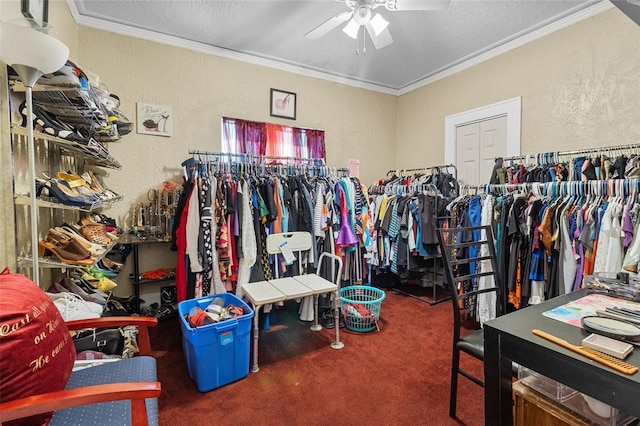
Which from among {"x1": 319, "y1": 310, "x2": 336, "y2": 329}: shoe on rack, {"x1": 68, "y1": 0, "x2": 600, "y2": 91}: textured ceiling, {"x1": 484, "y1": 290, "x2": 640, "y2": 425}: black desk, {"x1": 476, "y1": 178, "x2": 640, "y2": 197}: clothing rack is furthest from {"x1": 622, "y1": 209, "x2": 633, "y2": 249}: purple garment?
{"x1": 319, "y1": 310, "x2": 336, "y2": 329}: shoe on rack

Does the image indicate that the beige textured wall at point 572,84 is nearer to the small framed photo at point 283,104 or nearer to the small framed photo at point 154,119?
the small framed photo at point 283,104

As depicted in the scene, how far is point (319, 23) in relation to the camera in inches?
119

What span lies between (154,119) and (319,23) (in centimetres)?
192

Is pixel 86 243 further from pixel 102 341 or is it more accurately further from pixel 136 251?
pixel 136 251

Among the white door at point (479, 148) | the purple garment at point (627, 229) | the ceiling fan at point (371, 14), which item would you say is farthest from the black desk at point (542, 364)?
the white door at point (479, 148)

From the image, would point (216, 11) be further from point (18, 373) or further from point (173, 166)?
point (18, 373)

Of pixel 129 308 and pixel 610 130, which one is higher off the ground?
pixel 610 130

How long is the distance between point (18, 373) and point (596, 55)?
14.0 feet

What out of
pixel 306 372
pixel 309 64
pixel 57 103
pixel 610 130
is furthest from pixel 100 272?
pixel 610 130

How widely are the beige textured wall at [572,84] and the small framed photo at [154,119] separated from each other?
11.4 feet

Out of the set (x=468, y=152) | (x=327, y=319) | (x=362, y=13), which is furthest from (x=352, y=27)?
(x=327, y=319)

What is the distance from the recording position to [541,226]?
227cm

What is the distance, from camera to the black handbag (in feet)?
5.27

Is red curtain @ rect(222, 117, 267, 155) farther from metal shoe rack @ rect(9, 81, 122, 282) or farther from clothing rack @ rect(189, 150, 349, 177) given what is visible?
metal shoe rack @ rect(9, 81, 122, 282)
